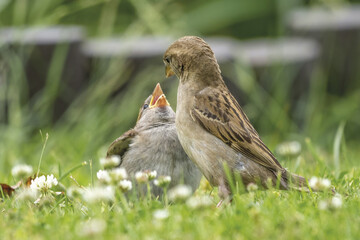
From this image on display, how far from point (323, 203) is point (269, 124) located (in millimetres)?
4330

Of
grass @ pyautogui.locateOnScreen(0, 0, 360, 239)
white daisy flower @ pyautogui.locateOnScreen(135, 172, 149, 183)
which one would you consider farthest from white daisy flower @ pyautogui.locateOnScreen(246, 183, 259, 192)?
white daisy flower @ pyautogui.locateOnScreen(135, 172, 149, 183)

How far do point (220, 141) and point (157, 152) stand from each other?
421mm

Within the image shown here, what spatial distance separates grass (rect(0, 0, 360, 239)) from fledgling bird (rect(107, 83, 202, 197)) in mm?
213

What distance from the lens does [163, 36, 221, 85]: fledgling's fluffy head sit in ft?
13.6

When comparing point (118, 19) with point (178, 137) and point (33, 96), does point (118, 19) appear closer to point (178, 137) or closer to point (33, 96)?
point (33, 96)

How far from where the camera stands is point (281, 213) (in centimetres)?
329

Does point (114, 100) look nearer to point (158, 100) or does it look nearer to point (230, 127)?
point (158, 100)

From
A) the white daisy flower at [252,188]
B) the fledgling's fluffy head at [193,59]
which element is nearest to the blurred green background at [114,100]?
the fledgling's fluffy head at [193,59]

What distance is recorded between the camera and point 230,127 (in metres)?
3.96

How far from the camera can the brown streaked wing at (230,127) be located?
12.9ft

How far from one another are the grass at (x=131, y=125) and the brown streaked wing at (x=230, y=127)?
226 millimetres

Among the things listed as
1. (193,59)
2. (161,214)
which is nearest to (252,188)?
(161,214)

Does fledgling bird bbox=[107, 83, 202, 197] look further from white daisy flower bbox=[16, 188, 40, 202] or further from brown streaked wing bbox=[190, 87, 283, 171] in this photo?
white daisy flower bbox=[16, 188, 40, 202]

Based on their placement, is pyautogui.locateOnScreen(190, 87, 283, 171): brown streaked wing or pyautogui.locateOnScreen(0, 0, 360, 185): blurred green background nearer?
pyautogui.locateOnScreen(190, 87, 283, 171): brown streaked wing
